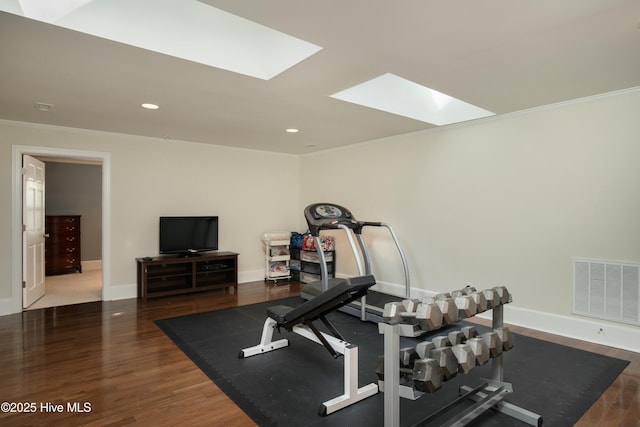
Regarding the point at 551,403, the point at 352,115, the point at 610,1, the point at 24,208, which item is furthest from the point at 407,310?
the point at 24,208

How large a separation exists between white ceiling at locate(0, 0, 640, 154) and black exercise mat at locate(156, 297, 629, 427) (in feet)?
7.83

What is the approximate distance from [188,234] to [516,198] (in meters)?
4.56

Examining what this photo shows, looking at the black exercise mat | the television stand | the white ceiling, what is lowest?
the black exercise mat

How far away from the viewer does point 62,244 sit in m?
6.94

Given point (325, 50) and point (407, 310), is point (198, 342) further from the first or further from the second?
point (325, 50)

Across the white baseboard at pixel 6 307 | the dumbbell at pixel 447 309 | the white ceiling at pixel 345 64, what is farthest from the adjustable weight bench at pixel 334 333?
the white baseboard at pixel 6 307

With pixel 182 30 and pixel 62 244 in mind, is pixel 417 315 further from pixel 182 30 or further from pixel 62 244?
pixel 62 244

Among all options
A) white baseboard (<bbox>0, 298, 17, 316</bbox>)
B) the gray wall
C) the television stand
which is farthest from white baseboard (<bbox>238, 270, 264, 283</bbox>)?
the gray wall

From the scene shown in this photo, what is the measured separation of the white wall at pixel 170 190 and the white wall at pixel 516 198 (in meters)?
2.00

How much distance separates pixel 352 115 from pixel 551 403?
124 inches

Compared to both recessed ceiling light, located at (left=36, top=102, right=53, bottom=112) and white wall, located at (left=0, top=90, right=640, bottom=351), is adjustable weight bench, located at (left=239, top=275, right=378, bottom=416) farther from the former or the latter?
recessed ceiling light, located at (left=36, top=102, right=53, bottom=112)

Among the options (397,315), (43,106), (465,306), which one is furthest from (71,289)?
(465,306)

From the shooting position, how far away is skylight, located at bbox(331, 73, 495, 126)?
11.8ft

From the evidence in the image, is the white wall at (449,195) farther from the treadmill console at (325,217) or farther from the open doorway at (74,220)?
the open doorway at (74,220)
